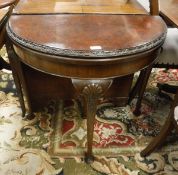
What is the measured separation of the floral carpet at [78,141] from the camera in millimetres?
992

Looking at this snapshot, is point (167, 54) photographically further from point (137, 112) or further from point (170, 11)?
point (137, 112)

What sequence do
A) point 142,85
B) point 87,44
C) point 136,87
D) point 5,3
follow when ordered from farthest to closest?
point 136,87 < point 142,85 < point 5,3 < point 87,44

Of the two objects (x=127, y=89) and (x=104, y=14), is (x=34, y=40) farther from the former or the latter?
(x=127, y=89)

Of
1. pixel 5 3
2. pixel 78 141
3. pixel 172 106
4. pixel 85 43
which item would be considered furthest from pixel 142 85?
pixel 5 3

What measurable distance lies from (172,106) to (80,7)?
0.55m

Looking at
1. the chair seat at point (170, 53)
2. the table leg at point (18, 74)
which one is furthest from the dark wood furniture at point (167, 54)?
the table leg at point (18, 74)

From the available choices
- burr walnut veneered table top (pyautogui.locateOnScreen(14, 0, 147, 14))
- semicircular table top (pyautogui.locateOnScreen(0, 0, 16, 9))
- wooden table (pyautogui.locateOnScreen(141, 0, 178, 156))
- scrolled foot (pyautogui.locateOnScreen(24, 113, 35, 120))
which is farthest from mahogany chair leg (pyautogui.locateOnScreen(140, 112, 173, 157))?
semicircular table top (pyautogui.locateOnScreen(0, 0, 16, 9))

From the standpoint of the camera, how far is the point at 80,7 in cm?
101

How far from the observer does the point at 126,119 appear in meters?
1.26

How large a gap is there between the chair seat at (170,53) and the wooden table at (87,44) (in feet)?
0.69

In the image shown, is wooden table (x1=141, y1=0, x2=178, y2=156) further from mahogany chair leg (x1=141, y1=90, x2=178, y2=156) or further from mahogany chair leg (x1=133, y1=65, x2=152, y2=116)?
mahogany chair leg (x1=133, y1=65, x2=152, y2=116)

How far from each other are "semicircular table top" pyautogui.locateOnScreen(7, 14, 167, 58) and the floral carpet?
1.71ft

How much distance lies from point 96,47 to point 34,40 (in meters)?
0.20

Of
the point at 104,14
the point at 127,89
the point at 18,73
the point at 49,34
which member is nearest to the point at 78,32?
the point at 49,34
